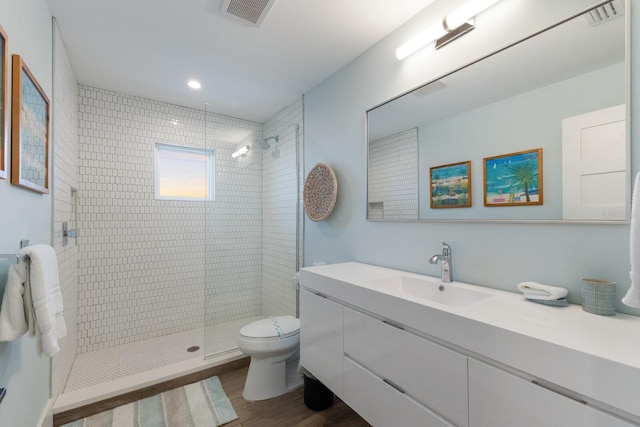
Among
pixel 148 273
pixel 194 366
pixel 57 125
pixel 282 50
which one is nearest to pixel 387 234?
pixel 282 50

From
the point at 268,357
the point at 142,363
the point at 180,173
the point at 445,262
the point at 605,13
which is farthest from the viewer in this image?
the point at 180,173

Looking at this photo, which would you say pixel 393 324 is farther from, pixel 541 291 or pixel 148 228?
pixel 148 228

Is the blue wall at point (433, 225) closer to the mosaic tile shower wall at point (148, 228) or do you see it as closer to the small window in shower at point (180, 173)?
the mosaic tile shower wall at point (148, 228)

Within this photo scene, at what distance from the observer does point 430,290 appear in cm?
150

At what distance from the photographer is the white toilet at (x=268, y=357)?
203 cm

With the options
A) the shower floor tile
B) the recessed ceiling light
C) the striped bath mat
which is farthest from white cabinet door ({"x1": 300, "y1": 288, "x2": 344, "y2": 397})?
the recessed ceiling light

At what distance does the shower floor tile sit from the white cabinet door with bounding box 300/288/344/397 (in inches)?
43.2

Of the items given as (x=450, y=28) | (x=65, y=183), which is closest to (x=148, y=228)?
(x=65, y=183)

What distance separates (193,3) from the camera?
1.60m

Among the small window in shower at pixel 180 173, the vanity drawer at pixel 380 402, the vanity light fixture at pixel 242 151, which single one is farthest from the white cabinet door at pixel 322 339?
the small window in shower at pixel 180 173

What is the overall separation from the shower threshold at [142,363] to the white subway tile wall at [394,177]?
6.06ft

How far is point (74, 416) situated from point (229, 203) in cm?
188

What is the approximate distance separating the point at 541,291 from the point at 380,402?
2.77 feet

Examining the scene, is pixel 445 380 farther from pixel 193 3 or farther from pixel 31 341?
pixel 193 3
